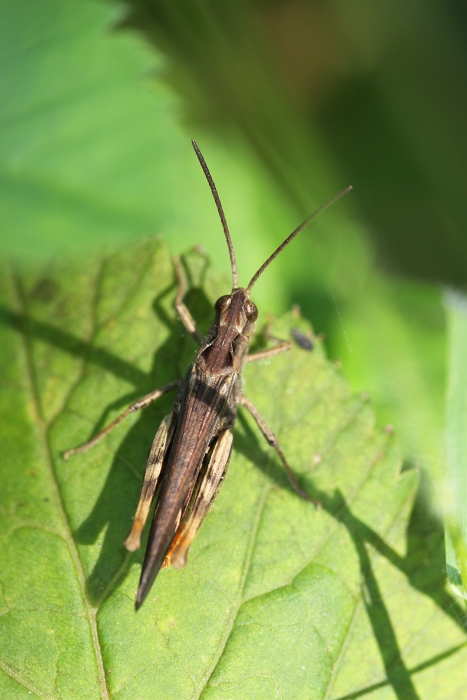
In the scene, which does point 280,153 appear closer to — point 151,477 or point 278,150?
point 278,150

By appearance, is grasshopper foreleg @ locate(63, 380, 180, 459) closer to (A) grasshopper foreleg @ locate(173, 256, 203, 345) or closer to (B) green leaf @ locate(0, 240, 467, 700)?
(B) green leaf @ locate(0, 240, 467, 700)

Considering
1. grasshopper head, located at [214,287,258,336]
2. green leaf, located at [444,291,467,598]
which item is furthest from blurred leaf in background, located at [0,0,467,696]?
grasshopper head, located at [214,287,258,336]

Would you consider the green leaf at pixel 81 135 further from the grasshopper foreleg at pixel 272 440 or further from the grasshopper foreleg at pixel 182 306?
the grasshopper foreleg at pixel 272 440

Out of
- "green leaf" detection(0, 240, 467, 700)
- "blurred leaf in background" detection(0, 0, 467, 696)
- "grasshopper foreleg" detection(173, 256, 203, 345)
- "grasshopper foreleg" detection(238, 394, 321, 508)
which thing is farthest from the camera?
"grasshopper foreleg" detection(173, 256, 203, 345)

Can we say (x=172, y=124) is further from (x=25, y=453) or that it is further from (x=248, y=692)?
(x=248, y=692)

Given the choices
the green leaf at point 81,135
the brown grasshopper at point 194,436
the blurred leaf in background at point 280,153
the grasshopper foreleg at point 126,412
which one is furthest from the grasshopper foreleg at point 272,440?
the green leaf at point 81,135

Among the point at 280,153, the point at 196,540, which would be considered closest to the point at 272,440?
the point at 196,540
